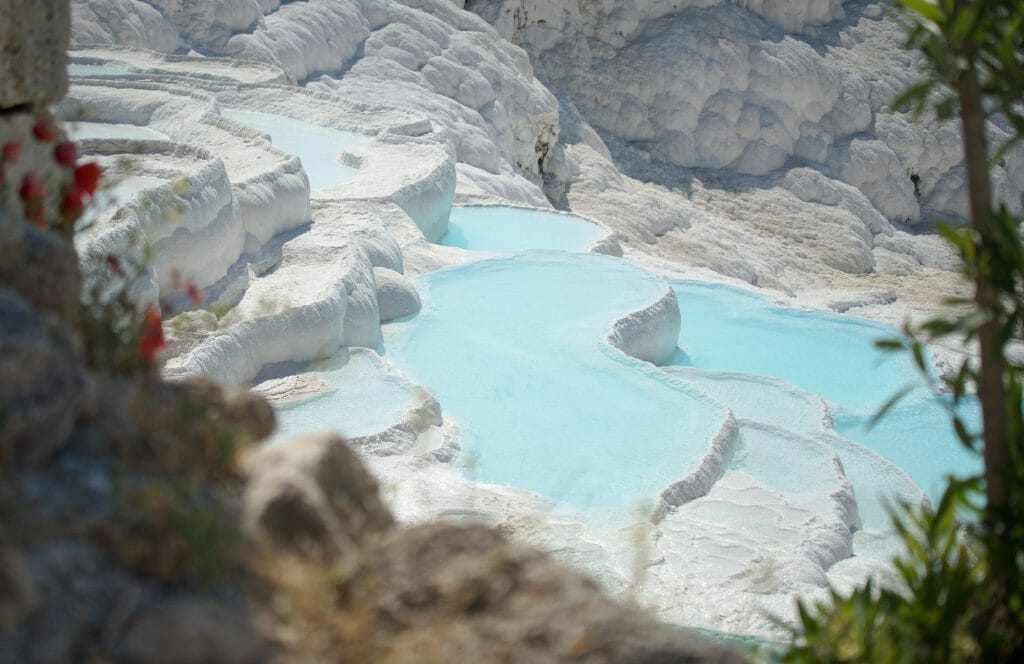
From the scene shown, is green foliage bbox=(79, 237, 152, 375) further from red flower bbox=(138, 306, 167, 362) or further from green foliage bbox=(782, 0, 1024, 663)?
green foliage bbox=(782, 0, 1024, 663)

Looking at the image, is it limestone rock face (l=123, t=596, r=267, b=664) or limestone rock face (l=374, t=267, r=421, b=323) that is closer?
limestone rock face (l=123, t=596, r=267, b=664)

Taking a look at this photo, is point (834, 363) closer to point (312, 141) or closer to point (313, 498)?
point (312, 141)

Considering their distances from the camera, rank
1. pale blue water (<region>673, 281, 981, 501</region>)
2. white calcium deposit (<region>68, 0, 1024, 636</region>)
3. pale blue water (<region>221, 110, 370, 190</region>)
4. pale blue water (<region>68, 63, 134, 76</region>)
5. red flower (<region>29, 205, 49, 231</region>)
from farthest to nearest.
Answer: pale blue water (<region>68, 63, 134, 76</region>), pale blue water (<region>221, 110, 370, 190</region>), pale blue water (<region>673, 281, 981, 501</region>), white calcium deposit (<region>68, 0, 1024, 636</region>), red flower (<region>29, 205, 49, 231</region>)

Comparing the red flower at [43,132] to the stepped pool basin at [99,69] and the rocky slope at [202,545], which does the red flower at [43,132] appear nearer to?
the rocky slope at [202,545]

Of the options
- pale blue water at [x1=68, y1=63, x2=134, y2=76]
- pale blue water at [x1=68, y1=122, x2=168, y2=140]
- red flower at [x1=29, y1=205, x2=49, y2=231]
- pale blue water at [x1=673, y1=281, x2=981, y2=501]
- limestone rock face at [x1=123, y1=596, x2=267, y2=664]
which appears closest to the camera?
limestone rock face at [x1=123, y1=596, x2=267, y2=664]

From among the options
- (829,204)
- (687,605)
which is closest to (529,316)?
(687,605)

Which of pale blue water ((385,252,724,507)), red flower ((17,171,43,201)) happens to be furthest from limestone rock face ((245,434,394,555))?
pale blue water ((385,252,724,507))
